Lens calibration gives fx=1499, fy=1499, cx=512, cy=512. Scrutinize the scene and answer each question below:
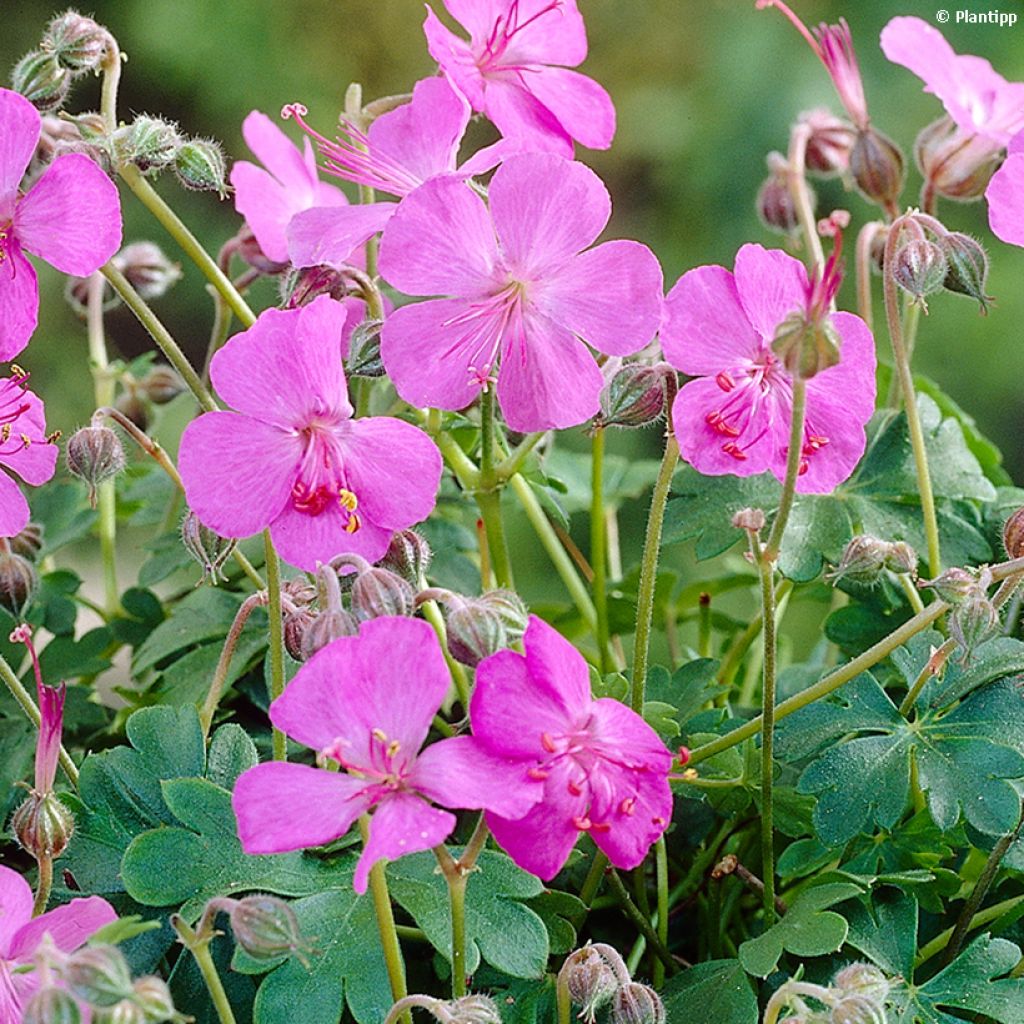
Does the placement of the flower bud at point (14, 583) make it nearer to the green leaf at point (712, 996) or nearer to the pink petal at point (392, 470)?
the pink petal at point (392, 470)

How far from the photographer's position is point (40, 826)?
1.89ft

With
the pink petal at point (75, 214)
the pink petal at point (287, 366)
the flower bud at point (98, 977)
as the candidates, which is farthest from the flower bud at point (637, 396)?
the flower bud at point (98, 977)

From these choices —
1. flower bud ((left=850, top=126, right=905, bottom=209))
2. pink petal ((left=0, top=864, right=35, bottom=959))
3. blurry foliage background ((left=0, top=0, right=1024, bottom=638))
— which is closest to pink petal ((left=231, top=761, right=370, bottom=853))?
pink petal ((left=0, top=864, right=35, bottom=959))

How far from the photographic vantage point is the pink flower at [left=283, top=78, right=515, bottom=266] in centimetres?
66

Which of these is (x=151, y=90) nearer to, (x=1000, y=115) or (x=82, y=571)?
(x=82, y=571)

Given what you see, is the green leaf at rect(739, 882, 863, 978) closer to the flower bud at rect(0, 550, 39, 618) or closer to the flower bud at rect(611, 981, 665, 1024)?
the flower bud at rect(611, 981, 665, 1024)

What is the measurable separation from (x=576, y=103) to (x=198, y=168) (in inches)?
7.6

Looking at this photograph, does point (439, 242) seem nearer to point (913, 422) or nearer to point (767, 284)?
point (767, 284)

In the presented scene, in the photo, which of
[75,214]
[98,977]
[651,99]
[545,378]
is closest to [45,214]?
[75,214]

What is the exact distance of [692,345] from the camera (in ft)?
2.16

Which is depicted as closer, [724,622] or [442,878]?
[442,878]

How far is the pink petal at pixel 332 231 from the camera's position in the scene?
657mm

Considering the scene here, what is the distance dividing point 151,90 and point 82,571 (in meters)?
1.07

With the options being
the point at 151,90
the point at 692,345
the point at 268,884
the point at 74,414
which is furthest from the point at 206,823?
the point at 151,90
